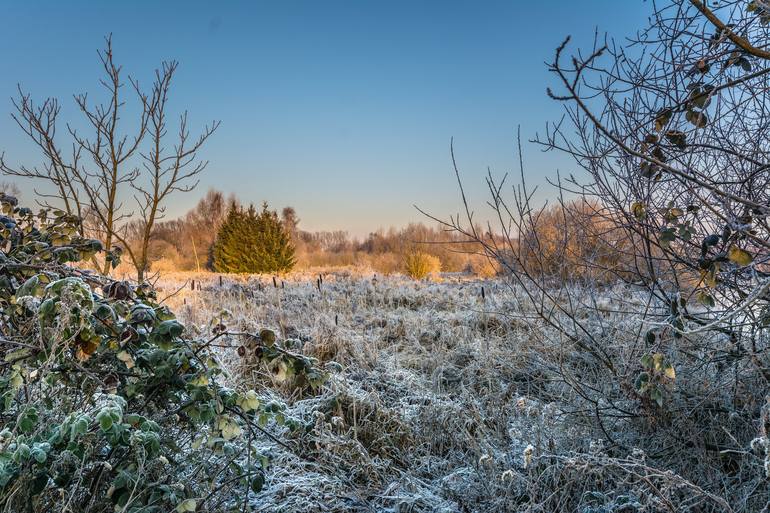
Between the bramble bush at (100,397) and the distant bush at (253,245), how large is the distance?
66.0 ft

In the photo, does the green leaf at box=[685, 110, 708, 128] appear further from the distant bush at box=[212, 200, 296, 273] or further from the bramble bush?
the distant bush at box=[212, 200, 296, 273]

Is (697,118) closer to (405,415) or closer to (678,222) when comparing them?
(678,222)

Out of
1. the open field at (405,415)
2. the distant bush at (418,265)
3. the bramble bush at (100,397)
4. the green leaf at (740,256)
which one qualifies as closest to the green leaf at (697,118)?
the green leaf at (740,256)

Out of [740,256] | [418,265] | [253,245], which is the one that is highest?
[253,245]

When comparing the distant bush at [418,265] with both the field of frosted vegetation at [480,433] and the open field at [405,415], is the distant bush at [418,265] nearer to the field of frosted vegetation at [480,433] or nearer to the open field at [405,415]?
the open field at [405,415]

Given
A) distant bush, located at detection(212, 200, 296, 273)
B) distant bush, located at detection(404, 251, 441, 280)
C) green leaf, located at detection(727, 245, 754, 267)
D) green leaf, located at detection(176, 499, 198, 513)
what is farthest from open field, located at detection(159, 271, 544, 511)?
distant bush, located at detection(212, 200, 296, 273)

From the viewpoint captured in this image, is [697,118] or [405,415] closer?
[697,118]

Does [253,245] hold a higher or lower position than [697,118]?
higher

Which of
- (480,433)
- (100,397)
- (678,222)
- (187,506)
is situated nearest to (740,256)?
(678,222)

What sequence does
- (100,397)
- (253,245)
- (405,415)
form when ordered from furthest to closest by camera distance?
(253,245) < (405,415) < (100,397)

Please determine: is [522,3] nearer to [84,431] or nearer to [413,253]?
[84,431]

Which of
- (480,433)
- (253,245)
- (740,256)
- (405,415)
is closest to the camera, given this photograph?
(740,256)

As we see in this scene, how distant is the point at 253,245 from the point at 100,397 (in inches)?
843

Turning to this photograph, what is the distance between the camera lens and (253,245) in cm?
2242
